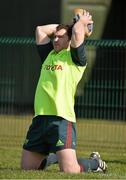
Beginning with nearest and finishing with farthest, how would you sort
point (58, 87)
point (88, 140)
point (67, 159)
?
point (67, 159), point (58, 87), point (88, 140)

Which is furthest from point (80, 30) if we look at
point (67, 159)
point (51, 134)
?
point (67, 159)

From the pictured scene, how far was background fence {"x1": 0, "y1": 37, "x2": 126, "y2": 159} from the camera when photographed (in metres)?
14.9

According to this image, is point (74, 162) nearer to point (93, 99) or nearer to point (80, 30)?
point (80, 30)

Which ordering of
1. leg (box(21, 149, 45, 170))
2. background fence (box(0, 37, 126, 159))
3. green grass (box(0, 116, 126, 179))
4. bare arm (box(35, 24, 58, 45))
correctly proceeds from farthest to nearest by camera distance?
background fence (box(0, 37, 126, 159))
green grass (box(0, 116, 126, 179))
bare arm (box(35, 24, 58, 45))
leg (box(21, 149, 45, 170))

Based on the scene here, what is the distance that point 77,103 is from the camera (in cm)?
1659

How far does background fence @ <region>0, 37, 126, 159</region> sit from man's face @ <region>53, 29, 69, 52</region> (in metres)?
4.76

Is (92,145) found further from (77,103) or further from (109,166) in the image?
(109,166)

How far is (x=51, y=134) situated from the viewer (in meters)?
8.77

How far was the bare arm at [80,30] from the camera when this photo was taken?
8742mm

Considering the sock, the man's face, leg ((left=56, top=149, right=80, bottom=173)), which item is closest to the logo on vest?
the man's face

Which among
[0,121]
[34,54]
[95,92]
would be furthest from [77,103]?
[34,54]

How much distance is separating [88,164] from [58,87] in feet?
3.46

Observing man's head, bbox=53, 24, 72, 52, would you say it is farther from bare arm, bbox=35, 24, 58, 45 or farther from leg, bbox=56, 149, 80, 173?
leg, bbox=56, 149, 80, 173

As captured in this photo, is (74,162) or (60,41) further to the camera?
(60,41)
